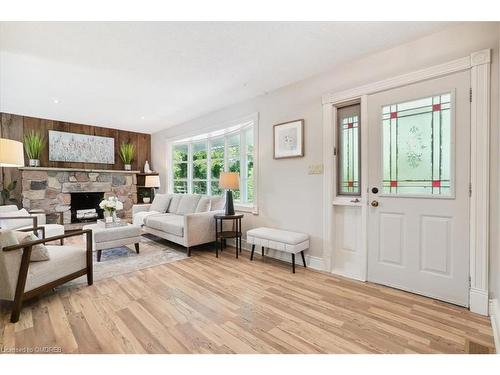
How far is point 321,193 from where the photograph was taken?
116 inches

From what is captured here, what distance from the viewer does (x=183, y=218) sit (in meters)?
3.86

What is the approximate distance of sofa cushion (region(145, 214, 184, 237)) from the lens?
368 cm

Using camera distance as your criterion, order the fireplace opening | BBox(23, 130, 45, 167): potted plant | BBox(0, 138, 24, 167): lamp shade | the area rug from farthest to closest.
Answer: the fireplace opening < BBox(23, 130, 45, 167): potted plant < the area rug < BBox(0, 138, 24, 167): lamp shade

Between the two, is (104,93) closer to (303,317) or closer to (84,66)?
(84,66)

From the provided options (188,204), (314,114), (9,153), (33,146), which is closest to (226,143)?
(188,204)

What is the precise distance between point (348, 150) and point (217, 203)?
2.30 metres

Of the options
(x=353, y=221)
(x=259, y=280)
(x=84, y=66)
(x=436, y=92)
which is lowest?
(x=259, y=280)

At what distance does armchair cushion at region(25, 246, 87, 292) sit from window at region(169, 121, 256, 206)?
92.1 inches

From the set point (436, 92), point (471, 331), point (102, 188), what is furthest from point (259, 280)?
point (102, 188)

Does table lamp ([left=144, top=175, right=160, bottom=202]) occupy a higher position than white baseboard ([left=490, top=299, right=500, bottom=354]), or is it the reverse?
table lamp ([left=144, top=175, right=160, bottom=202])

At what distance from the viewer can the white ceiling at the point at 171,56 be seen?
6.75 feet

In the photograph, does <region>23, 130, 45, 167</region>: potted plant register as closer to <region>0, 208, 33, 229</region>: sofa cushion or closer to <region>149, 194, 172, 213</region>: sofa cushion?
<region>0, 208, 33, 229</region>: sofa cushion

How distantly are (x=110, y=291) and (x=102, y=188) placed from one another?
4.17 m

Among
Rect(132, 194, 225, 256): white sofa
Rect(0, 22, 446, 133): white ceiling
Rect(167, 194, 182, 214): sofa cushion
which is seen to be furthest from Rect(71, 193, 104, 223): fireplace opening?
Rect(0, 22, 446, 133): white ceiling
